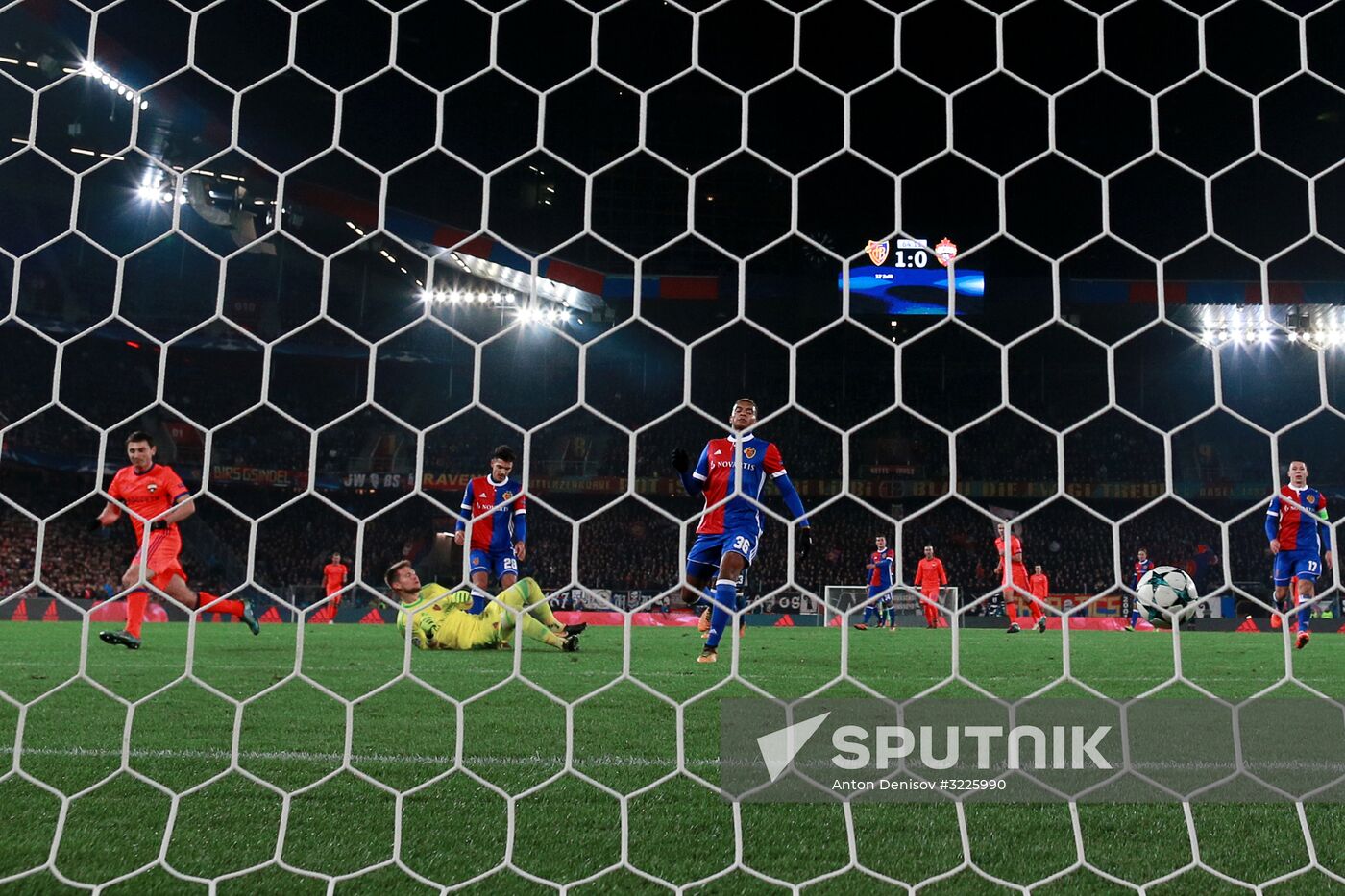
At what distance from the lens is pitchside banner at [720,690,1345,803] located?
204 centimetres

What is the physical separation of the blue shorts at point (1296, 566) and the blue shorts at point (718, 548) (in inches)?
163

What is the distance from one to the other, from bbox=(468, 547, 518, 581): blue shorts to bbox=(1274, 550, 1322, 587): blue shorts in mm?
5216

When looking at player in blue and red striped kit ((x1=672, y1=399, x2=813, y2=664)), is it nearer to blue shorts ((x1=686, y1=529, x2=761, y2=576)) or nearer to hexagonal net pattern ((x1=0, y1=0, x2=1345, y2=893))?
blue shorts ((x1=686, y1=529, x2=761, y2=576))

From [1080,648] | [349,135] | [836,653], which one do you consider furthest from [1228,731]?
[349,135]

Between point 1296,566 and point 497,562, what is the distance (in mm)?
5395

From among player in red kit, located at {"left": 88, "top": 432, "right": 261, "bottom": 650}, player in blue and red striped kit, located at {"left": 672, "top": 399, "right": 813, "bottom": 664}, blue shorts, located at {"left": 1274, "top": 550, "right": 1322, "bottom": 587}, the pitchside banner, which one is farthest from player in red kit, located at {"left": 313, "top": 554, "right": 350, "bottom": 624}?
the pitchside banner

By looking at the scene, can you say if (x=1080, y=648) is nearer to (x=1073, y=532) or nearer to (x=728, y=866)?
(x=728, y=866)

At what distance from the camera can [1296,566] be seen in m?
6.72

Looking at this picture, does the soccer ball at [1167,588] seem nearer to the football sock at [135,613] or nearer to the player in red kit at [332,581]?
the football sock at [135,613]

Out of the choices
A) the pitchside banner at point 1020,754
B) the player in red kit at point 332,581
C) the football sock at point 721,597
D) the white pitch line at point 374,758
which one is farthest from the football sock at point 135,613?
the player in red kit at point 332,581

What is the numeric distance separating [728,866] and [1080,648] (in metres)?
7.26

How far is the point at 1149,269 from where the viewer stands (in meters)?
17.7

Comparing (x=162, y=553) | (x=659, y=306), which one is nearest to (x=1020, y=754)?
(x=162, y=553)

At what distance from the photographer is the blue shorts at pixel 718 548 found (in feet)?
14.3
